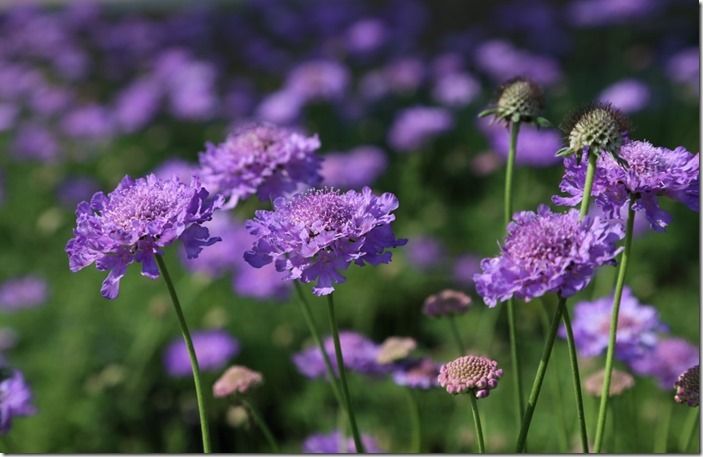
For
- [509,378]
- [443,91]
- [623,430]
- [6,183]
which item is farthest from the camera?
[6,183]

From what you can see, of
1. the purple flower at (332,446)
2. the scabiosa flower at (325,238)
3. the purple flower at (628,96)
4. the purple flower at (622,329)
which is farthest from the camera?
the purple flower at (628,96)

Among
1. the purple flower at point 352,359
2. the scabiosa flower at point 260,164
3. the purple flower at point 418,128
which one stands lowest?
the purple flower at point 352,359

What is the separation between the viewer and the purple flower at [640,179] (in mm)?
835

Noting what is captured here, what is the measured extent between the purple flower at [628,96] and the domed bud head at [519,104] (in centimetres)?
112

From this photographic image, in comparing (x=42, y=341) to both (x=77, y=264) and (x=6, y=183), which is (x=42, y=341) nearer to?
(x=6, y=183)

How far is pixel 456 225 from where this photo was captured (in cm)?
237

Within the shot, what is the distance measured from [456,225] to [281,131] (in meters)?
1.26

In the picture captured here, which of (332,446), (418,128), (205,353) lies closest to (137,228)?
(332,446)

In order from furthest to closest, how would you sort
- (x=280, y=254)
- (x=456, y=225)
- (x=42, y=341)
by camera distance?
(x=456, y=225)
(x=42, y=341)
(x=280, y=254)

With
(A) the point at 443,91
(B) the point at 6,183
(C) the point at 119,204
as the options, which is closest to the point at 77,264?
(C) the point at 119,204

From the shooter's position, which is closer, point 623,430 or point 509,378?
point 623,430

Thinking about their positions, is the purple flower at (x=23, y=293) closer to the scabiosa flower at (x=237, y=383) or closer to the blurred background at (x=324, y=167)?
the blurred background at (x=324, y=167)

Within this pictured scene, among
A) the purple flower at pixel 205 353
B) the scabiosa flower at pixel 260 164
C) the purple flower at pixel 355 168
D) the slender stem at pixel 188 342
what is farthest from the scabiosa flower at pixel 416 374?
the purple flower at pixel 355 168

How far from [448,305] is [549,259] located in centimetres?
40
